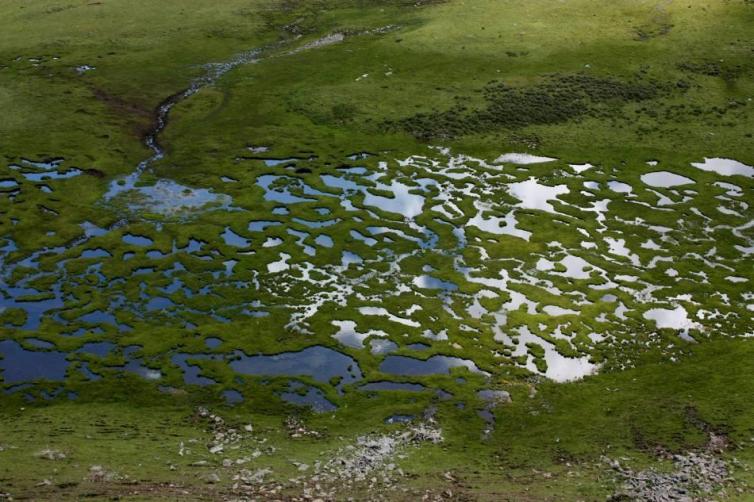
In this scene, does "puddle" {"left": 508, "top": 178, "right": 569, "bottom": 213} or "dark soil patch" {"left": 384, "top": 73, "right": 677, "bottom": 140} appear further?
"dark soil patch" {"left": 384, "top": 73, "right": 677, "bottom": 140}

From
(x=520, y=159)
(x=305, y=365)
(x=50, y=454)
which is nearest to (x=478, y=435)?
(x=305, y=365)

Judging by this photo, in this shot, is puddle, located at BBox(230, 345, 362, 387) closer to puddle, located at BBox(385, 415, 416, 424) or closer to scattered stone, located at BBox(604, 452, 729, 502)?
puddle, located at BBox(385, 415, 416, 424)

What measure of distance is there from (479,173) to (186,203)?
25.8 metres

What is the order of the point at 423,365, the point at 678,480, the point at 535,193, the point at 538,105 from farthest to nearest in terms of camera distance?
the point at 538,105
the point at 535,193
the point at 423,365
the point at 678,480

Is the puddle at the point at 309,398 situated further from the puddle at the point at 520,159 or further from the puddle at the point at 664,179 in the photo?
the puddle at the point at 664,179

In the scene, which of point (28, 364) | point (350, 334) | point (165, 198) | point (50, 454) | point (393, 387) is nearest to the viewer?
point (50, 454)

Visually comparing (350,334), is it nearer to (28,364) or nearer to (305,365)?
(305,365)

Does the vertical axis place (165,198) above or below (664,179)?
above

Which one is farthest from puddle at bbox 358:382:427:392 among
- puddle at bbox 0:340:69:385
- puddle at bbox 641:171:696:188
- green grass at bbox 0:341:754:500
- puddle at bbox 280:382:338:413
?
puddle at bbox 641:171:696:188

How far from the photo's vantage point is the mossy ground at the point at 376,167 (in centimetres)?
3556

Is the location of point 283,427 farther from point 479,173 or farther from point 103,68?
point 103,68

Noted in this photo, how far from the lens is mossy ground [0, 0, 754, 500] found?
35.6 metres

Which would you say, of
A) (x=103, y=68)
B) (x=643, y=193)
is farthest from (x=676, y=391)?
(x=103, y=68)

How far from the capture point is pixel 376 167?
67125 mm
